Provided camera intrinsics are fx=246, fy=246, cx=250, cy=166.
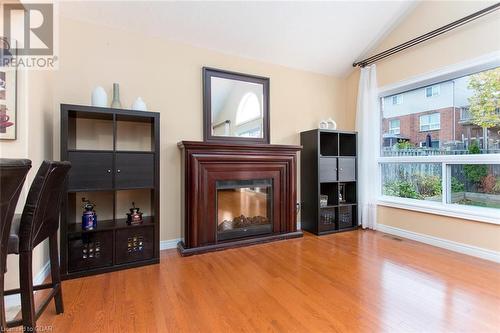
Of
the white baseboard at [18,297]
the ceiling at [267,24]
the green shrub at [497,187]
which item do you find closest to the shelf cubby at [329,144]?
the ceiling at [267,24]

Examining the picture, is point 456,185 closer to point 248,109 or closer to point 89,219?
point 248,109

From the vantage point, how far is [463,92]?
9.68 ft

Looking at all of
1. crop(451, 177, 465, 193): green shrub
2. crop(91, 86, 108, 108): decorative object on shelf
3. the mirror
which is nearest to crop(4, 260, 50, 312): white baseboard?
crop(91, 86, 108, 108): decorative object on shelf

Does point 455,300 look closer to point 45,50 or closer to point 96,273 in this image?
point 96,273

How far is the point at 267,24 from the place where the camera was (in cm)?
296

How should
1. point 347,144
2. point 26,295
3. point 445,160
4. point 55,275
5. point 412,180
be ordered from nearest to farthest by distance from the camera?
1. point 26,295
2. point 55,275
3. point 445,160
4. point 412,180
5. point 347,144

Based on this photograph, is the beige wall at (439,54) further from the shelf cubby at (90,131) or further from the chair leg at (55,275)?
the chair leg at (55,275)

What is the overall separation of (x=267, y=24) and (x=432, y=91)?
2.34 metres

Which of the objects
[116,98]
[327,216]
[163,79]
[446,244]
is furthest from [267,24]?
[446,244]

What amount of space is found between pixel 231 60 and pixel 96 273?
2.84 m

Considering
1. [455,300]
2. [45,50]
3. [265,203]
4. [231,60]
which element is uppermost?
[231,60]

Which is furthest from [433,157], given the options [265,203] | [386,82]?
[265,203]

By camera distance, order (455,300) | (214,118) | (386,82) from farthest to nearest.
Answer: (386,82), (214,118), (455,300)

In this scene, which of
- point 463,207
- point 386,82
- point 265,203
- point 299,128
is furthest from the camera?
point 299,128
